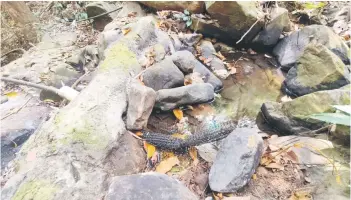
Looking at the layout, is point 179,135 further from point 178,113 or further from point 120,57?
point 120,57

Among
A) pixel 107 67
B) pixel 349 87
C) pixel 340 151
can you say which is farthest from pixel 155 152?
pixel 349 87

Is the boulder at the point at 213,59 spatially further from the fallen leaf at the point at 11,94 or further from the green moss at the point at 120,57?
the fallen leaf at the point at 11,94

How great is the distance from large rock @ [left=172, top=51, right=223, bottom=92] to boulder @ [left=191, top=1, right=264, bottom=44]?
1008 millimetres

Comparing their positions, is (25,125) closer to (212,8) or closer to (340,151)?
(212,8)

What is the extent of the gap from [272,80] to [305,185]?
209 centimetres

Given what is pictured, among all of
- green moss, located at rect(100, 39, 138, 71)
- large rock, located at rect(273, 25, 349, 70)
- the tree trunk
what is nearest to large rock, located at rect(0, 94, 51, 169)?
green moss, located at rect(100, 39, 138, 71)

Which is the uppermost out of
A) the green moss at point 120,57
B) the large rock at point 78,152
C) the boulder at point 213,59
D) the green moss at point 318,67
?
the large rock at point 78,152

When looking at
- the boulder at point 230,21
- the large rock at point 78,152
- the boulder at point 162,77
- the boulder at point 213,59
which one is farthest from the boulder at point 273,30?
the large rock at point 78,152

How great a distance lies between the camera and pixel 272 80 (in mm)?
4336

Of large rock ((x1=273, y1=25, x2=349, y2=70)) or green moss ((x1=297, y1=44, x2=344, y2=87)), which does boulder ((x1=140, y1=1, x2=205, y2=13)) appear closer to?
large rock ((x1=273, y1=25, x2=349, y2=70))

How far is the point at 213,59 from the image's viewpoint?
14.9ft

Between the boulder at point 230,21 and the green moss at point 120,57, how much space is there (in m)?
1.47

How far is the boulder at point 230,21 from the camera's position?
4469mm

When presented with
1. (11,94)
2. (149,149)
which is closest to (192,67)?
(149,149)
